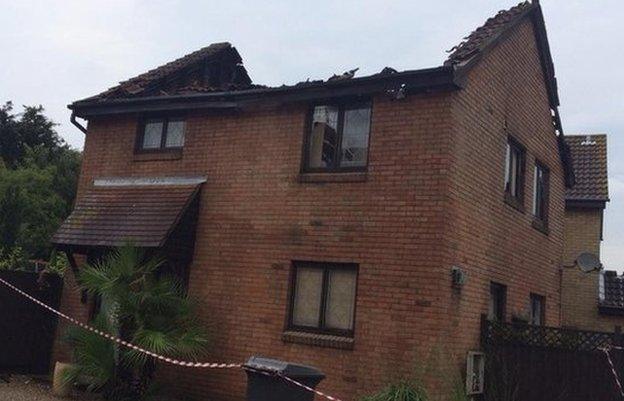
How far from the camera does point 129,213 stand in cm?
1162

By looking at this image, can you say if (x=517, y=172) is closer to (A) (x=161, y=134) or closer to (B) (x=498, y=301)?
(B) (x=498, y=301)

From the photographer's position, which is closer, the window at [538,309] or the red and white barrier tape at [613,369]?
the red and white barrier tape at [613,369]

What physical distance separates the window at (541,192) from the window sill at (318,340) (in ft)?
19.5

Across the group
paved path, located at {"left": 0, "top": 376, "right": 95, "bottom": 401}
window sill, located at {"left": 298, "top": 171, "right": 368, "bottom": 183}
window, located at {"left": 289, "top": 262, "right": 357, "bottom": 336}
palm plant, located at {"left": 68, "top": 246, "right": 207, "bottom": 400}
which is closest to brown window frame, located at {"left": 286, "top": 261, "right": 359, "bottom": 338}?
window, located at {"left": 289, "top": 262, "right": 357, "bottom": 336}

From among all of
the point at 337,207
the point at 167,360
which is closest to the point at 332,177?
the point at 337,207

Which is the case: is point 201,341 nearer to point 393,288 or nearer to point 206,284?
point 206,284

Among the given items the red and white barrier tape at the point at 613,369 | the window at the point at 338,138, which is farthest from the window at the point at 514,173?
the red and white barrier tape at the point at 613,369

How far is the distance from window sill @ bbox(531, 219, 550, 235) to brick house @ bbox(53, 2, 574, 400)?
0.53 ft

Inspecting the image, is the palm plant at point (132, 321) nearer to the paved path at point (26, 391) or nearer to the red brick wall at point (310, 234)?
the paved path at point (26, 391)

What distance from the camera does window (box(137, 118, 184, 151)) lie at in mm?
12500

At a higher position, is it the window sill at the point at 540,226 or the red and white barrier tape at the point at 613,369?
the window sill at the point at 540,226

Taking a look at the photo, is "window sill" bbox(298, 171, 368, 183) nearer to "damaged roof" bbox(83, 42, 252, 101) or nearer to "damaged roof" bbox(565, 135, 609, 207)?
"damaged roof" bbox(83, 42, 252, 101)

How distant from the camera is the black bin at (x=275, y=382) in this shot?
676 cm

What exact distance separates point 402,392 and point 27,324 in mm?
7336
